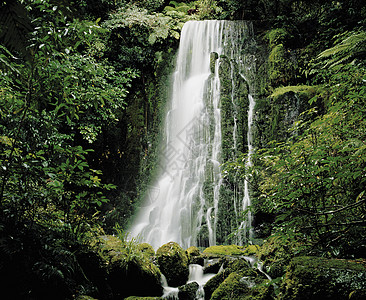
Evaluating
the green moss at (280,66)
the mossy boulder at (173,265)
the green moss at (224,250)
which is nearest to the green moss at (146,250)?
the mossy boulder at (173,265)

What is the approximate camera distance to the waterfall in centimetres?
855

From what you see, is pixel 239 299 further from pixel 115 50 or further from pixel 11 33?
pixel 115 50

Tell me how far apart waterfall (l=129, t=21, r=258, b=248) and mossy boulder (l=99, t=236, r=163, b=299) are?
144 inches

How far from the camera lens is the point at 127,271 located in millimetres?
4215

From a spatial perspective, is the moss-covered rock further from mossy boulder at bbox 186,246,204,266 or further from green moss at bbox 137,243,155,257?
green moss at bbox 137,243,155,257

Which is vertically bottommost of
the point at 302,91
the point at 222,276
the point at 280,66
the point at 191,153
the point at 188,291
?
the point at 188,291

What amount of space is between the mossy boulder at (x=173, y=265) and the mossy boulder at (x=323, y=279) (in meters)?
3.09

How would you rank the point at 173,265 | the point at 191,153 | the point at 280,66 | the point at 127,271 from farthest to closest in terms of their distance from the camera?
the point at 191,153 < the point at 280,66 < the point at 173,265 < the point at 127,271

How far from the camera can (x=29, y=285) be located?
2428 millimetres

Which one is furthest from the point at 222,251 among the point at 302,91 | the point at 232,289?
the point at 302,91

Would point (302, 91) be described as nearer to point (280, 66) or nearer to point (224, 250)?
point (280, 66)

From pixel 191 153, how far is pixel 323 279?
321 inches

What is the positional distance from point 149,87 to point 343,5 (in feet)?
27.1

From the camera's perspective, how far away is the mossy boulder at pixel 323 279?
6.31 feet
